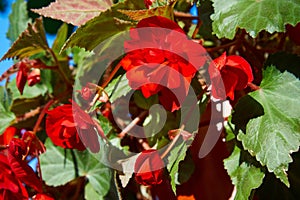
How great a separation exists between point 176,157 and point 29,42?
0.99 ft

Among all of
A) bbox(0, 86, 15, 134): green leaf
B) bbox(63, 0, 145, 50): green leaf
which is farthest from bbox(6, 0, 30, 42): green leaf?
bbox(63, 0, 145, 50): green leaf

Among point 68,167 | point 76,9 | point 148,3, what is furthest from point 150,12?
point 68,167

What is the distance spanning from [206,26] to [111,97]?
0.67 ft

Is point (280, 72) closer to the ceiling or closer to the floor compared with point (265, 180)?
closer to the ceiling

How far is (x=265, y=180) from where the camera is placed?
749 mm

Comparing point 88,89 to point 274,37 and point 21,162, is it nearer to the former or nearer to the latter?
point 21,162

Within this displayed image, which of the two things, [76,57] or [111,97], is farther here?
[76,57]

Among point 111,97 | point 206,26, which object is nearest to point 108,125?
point 111,97

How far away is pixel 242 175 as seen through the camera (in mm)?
708

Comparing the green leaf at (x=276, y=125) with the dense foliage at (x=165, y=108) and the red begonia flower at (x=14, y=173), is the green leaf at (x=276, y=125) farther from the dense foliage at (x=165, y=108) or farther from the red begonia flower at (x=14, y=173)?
the red begonia flower at (x=14, y=173)

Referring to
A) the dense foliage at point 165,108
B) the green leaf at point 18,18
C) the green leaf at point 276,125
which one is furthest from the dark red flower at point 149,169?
the green leaf at point 18,18

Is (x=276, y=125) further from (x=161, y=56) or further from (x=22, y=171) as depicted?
(x=22, y=171)

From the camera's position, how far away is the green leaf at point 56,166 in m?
0.91

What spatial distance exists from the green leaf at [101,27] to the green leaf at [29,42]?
13 centimetres
